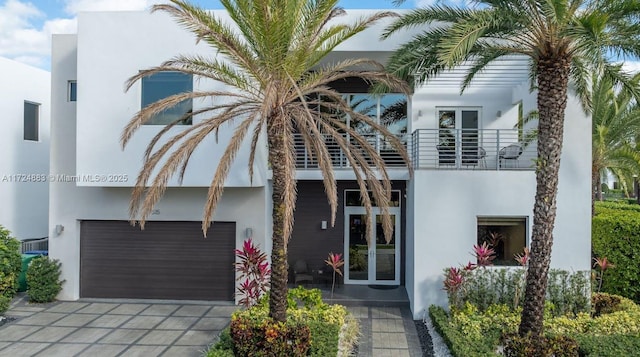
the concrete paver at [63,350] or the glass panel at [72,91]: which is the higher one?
the glass panel at [72,91]

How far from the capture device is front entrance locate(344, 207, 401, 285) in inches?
561

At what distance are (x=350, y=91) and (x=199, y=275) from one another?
745 cm

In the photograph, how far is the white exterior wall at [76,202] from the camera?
12562mm

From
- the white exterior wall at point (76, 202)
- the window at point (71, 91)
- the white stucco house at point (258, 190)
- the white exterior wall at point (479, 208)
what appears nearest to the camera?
the white exterior wall at point (479, 208)

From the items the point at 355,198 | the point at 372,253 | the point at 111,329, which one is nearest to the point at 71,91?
the point at 111,329

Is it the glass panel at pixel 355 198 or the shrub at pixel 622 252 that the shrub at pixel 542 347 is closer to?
the shrub at pixel 622 252

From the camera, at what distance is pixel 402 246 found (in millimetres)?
14242

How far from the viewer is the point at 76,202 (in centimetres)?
1283

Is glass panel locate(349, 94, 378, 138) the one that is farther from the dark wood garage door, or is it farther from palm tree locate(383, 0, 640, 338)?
the dark wood garage door

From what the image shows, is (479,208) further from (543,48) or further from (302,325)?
(302,325)

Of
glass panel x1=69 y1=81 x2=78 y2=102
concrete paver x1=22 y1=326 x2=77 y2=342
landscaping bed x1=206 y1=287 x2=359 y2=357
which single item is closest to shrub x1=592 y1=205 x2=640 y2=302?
landscaping bed x1=206 y1=287 x2=359 y2=357

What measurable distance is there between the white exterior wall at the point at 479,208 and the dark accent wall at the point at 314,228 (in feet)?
11.6

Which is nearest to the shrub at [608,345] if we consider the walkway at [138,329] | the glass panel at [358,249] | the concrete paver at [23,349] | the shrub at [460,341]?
the shrub at [460,341]

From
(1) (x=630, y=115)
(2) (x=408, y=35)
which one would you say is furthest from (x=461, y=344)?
(1) (x=630, y=115)
